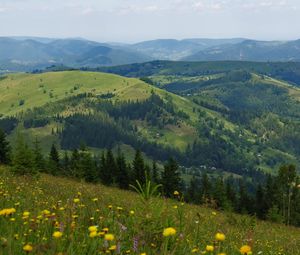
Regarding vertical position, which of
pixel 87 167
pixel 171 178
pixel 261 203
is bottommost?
pixel 261 203

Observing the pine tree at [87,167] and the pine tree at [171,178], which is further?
the pine tree at [171,178]

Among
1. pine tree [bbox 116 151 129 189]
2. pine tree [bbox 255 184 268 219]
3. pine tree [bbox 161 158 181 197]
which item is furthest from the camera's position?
pine tree [bbox 255 184 268 219]

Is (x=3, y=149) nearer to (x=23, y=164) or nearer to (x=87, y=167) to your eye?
(x=87, y=167)

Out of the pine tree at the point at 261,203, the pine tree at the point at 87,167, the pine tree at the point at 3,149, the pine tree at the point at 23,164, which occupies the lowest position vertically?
the pine tree at the point at 261,203

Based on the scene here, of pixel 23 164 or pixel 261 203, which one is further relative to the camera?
pixel 261 203

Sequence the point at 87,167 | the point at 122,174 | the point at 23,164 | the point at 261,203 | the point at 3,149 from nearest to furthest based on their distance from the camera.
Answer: the point at 23,164 → the point at 3,149 → the point at 87,167 → the point at 122,174 → the point at 261,203

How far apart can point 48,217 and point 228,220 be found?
1368cm

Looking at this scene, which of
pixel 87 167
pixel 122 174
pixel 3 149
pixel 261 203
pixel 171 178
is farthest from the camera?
pixel 261 203

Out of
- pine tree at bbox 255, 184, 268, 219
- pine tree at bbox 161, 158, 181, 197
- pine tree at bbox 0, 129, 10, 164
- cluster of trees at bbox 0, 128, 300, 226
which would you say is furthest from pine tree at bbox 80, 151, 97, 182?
pine tree at bbox 255, 184, 268, 219

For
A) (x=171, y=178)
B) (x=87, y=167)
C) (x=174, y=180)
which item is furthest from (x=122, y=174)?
(x=87, y=167)

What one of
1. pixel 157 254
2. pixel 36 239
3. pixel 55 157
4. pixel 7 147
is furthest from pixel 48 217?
pixel 55 157

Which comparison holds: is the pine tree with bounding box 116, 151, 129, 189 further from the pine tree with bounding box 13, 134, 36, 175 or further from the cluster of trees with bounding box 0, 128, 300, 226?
the pine tree with bounding box 13, 134, 36, 175

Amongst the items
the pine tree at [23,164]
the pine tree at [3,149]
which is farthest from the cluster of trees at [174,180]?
the pine tree at [23,164]

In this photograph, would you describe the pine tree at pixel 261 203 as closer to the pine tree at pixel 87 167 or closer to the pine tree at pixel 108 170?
the pine tree at pixel 108 170
